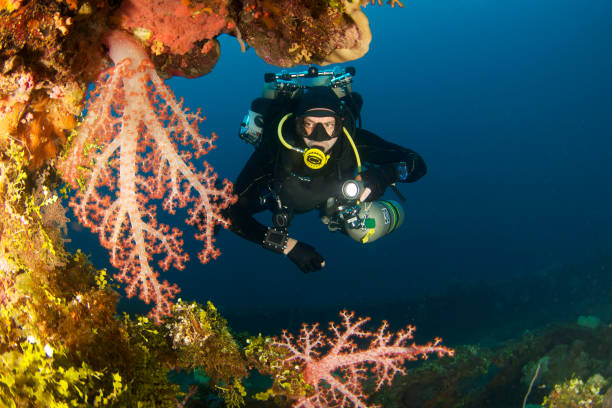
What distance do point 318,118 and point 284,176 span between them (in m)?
0.92

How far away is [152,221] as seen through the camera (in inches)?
88.1

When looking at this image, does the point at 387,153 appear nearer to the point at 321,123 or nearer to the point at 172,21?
the point at 321,123

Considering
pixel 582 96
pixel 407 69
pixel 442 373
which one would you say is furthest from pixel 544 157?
pixel 442 373

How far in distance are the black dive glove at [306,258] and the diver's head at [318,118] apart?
4.53 ft

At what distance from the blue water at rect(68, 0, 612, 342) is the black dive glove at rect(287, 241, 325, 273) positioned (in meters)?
18.6

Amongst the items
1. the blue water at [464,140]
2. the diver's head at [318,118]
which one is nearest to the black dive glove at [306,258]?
the diver's head at [318,118]

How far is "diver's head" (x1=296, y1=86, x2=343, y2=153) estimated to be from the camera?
3.75m

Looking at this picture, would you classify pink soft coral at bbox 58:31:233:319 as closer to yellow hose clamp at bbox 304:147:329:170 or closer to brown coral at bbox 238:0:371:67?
brown coral at bbox 238:0:371:67

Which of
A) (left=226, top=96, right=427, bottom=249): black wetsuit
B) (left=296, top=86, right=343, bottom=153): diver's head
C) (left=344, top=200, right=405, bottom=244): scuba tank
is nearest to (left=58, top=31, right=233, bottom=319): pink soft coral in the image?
(left=226, top=96, right=427, bottom=249): black wetsuit

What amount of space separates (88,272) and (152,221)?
2.45ft

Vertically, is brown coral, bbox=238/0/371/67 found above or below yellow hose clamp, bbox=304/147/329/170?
above

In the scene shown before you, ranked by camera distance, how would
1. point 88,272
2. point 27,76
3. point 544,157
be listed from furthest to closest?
point 544,157 → point 88,272 → point 27,76

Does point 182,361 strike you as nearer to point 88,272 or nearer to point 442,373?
point 88,272

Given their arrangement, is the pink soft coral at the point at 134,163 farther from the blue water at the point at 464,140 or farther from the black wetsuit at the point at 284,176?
the blue water at the point at 464,140
